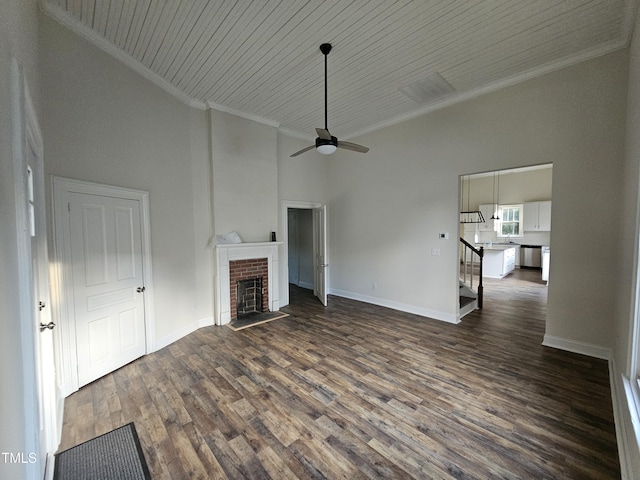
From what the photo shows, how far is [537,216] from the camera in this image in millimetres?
8664

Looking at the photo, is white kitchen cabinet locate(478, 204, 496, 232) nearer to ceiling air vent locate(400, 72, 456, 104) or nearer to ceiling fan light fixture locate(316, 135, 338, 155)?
ceiling air vent locate(400, 72, 456, 104)

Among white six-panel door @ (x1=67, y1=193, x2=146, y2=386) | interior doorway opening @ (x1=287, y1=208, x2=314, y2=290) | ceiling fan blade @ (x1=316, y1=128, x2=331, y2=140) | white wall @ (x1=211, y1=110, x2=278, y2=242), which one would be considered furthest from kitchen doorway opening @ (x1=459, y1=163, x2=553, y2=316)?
white six-panel door @ (x1=67, y1=193, x2=146, y2=386)

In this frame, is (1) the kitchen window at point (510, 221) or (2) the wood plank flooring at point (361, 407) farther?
(1) the kitchen window at point (510, 221)

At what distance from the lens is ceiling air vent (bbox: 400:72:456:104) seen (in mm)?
3592

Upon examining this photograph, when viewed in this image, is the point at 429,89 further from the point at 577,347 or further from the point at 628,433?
the point at 628,433

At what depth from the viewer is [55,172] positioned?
7.98 ft

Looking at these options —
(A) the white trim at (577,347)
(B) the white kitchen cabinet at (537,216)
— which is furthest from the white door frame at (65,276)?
(B) the white kitchen cabinet at (537,216)

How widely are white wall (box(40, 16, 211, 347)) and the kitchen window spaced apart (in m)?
10.1

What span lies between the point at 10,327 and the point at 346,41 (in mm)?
3403

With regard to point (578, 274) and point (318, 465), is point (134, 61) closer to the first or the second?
point (318, 465)

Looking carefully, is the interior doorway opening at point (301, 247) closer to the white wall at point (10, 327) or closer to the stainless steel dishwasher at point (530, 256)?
the white wall at point (10, 327)

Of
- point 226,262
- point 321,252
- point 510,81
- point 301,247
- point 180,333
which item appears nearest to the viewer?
point 510,81

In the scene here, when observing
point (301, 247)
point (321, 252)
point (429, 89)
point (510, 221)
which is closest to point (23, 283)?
point (321, 252)

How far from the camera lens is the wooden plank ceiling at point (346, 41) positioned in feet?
7.87
